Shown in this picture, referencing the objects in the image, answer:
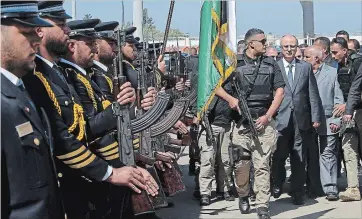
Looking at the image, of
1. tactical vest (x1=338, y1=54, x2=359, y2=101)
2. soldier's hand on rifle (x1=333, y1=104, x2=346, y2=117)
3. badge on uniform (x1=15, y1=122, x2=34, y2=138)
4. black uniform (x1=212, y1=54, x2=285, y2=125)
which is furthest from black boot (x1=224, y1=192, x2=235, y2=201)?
badge on uniform (x1=15, y1=122, x2=34, y2=138)

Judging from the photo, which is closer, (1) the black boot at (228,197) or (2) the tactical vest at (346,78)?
(2) the tactical vest at (346,78)

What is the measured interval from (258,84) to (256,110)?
0.97 feet

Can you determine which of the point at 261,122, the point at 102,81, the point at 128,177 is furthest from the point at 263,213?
the point at 128,177

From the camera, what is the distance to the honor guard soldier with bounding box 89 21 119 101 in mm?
5566

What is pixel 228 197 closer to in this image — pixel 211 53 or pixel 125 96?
pixel 211 53

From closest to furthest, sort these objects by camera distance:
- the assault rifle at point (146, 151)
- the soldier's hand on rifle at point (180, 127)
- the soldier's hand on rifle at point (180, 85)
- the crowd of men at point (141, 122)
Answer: the crowd of men at point (141, 122)
the assault rifle at point (146, 151)
the soldier's hand on rifle at point (180, 127)
the soldier's hand on rifle at point (180, 85)

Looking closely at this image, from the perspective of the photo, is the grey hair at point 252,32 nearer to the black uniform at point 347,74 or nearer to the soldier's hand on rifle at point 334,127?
the black uniform at point 347,74

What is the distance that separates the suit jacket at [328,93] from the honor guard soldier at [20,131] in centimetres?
602

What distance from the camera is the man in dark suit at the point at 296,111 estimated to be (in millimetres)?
8445

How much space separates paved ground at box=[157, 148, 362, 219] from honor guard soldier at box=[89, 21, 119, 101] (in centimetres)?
229

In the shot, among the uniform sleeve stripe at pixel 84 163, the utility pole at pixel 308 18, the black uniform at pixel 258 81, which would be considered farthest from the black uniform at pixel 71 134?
the utility pole at pixel 308 18

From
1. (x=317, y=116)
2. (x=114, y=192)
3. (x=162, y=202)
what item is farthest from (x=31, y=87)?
(x=317, y=116)

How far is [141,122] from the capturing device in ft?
16.9

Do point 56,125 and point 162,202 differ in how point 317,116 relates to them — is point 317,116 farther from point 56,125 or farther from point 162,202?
point 56,125
